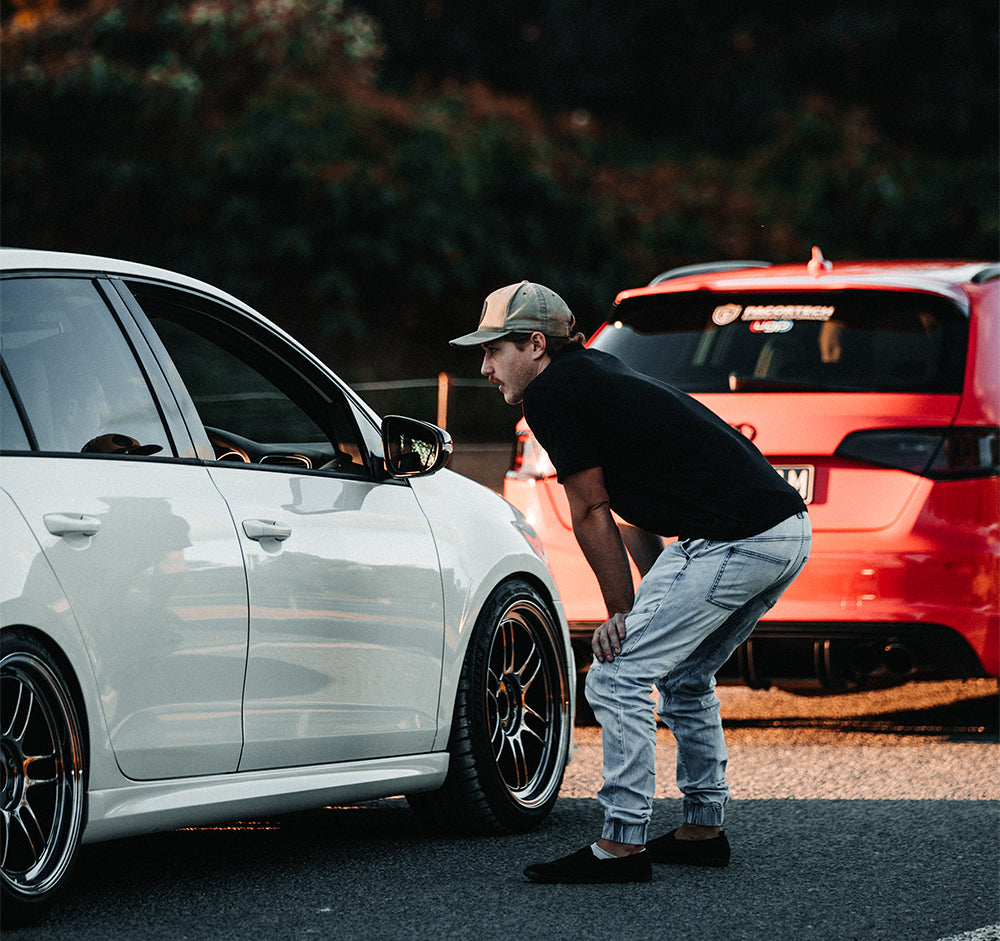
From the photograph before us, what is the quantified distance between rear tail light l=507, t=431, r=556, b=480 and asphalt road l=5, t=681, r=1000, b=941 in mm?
1213

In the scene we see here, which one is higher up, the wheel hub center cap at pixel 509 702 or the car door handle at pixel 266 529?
the car door handle at pixel 266 529

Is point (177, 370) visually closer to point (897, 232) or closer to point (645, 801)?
point (645, 801)

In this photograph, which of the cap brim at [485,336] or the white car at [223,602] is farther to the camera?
the cap brim at [485,336]

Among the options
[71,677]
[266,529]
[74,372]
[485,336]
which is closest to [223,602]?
[266,529]

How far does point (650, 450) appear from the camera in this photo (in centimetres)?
508

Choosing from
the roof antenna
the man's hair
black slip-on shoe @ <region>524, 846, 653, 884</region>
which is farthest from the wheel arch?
the roof antenna

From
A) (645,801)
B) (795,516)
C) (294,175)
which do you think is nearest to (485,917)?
(645,801)

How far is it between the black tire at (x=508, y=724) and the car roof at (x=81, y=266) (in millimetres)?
1368

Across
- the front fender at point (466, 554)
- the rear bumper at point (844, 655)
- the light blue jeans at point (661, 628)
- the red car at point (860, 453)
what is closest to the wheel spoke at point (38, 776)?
the light blue jeans at point (661, 628)

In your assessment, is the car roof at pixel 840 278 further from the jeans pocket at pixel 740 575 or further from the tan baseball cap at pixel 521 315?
the jeans pocket at pixel 740 575

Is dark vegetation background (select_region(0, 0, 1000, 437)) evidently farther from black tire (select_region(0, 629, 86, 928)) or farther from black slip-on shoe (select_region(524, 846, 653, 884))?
black tire (select_region(0, 629, 86, 928))

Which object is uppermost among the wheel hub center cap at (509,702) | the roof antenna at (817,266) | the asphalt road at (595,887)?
the roof antenna at (817,266)

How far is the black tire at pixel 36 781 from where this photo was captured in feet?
13.7

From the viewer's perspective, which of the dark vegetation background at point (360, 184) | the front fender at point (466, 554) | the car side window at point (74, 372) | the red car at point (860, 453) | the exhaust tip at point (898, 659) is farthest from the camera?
the dark vegetation background at point (360, 184)
